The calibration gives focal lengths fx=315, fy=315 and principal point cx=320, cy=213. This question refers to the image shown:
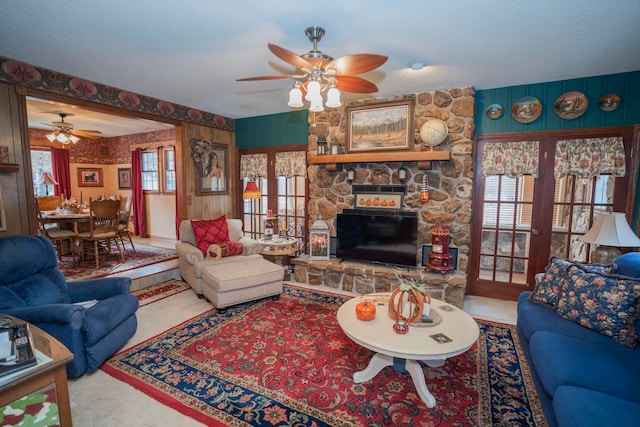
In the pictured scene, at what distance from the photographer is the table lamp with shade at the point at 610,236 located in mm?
2646

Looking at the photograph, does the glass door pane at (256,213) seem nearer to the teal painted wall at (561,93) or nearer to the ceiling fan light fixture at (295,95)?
the ceiling fan light fixture at (295,95)

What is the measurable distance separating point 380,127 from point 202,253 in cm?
286

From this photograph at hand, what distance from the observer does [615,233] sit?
2672 mm

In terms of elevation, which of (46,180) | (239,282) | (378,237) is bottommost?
(239,282)

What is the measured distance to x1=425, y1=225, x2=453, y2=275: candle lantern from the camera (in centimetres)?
377

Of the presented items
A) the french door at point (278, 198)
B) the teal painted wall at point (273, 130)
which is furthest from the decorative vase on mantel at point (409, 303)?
the teal painted wall at point (273, 130)

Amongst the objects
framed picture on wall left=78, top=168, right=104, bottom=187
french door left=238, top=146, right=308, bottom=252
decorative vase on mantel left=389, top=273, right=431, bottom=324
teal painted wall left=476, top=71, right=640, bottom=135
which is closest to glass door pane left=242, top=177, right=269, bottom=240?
french door left=238, top=146, right=308, bottom=252

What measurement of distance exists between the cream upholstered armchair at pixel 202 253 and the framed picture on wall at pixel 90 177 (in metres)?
5.19

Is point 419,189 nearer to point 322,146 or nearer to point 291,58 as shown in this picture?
point 322,146

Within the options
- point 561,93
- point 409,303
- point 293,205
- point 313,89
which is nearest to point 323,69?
point 313,89

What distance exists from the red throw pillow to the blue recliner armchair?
4.49ft

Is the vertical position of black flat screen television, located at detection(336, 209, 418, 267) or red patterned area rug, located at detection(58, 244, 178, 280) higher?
black flat screen television, located at detection(336, 209, 418, 267)

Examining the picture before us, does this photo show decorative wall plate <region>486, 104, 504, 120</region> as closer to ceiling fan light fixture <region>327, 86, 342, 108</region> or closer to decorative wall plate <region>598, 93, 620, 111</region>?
decorative wall plate <region>598, 93, 620, 111</region>

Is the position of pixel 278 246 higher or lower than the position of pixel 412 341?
higher
